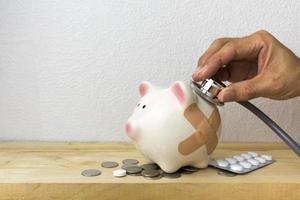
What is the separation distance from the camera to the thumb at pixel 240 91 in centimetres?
46

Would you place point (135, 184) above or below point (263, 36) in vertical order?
below

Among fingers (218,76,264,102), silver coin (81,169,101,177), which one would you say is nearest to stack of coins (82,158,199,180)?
silver coin (81,169,101,177)

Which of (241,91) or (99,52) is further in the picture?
(99,52)

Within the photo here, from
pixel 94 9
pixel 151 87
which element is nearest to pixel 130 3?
pixel 94 9

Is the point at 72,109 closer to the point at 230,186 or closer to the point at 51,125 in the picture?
the point at 51,125

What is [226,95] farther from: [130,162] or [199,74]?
[130,162]

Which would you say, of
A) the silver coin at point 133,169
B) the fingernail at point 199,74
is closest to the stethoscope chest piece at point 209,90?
the fingernail at point 199,74

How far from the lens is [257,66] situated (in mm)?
545

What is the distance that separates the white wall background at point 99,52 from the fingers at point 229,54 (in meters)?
0.09

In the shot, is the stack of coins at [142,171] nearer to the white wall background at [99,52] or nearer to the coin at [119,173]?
the coin at [119,173]

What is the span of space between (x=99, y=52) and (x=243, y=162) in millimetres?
264

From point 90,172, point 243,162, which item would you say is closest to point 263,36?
point 243,162

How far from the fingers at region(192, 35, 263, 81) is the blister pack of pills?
0.11 m

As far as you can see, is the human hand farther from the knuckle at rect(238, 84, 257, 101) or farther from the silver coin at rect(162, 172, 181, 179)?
the silver coin at rect(162, 172, 181, 179)
